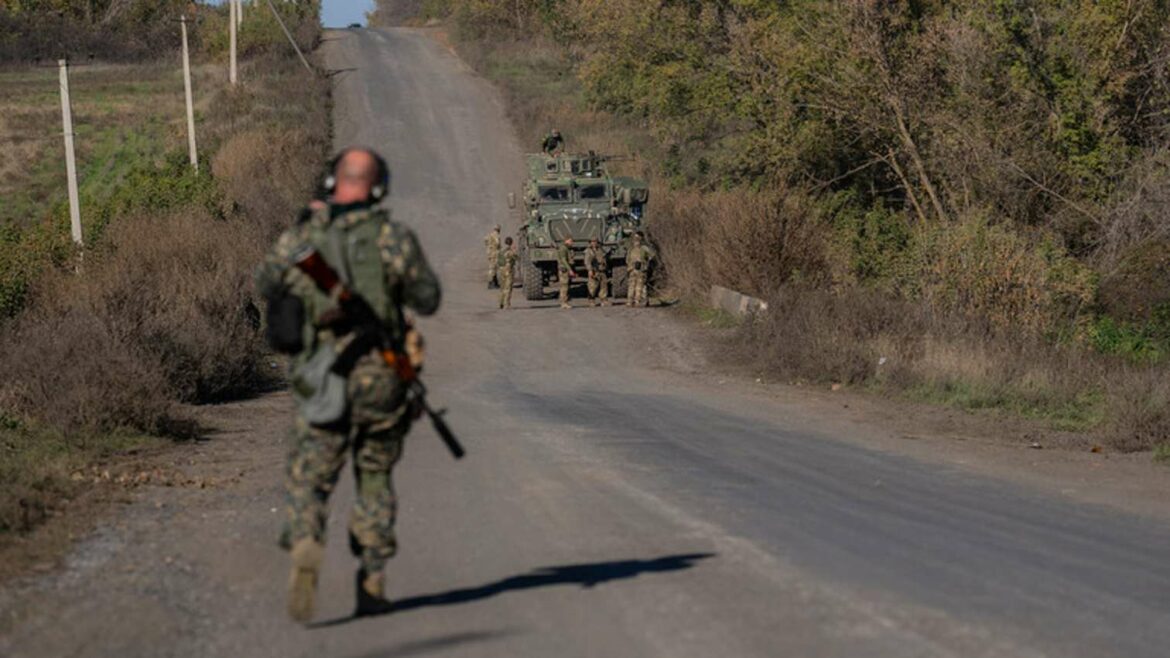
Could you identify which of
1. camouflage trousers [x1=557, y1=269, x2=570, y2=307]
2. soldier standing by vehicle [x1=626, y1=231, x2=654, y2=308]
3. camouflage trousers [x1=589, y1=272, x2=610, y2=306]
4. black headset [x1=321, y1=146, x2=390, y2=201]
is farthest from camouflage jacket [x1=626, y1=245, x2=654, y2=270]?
black headset [x1=321, y1=146, x2=390, y2=201]

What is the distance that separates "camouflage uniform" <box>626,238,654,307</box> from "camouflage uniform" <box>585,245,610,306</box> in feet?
1.95

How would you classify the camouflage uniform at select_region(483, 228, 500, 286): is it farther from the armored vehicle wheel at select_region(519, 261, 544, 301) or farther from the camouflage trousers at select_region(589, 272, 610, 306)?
the camouflage trousers at select_region(589, 272, 610, 306)

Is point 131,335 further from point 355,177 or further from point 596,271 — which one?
point 596,271

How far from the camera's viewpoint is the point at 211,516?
31.8 feet

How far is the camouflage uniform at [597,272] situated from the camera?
28.9 meters

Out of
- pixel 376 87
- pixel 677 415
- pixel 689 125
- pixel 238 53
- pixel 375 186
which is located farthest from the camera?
pixel 238 53

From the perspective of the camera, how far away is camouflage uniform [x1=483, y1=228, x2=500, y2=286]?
104 feet

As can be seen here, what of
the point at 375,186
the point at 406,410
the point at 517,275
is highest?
the point at 375,186

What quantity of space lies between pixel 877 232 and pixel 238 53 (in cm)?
4481

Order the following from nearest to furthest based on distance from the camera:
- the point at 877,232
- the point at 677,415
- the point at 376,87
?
the point at 677,415
the point at 877,232
the point at 376,87

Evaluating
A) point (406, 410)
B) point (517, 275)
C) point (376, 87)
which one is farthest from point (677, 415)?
point (376, 87)

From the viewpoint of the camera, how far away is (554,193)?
98.7 feet

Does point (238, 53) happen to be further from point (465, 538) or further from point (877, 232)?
point (465, 538)

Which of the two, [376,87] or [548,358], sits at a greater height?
[376,87]
